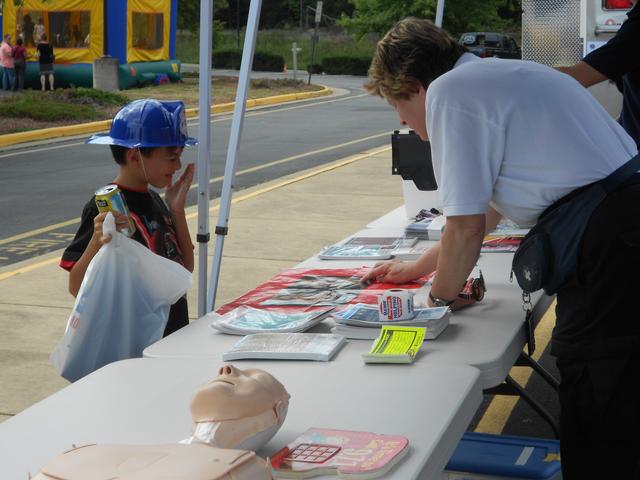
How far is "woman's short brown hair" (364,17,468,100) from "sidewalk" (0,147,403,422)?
2831 mm

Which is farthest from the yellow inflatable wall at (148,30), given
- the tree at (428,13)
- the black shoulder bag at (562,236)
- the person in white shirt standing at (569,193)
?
the black shoulder bag at (562,236)

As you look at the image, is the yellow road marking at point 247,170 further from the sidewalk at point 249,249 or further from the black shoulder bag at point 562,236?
the black shoulder bag at point 562,236

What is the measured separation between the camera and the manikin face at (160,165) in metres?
3.86

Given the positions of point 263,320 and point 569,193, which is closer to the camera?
point 569,193

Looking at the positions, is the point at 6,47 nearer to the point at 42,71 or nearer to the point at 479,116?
the point at 42,71

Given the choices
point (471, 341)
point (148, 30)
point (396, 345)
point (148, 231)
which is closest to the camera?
point (396, 345)

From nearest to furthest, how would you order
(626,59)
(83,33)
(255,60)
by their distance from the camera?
(626,59) → (83,33) → (255,60)

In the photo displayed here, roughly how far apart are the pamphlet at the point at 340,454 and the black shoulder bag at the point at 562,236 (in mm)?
804

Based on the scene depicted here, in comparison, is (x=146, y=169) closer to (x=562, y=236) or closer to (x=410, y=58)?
(x=410, y=58)

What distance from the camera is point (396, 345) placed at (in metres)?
3.01

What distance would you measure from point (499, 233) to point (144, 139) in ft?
6.12

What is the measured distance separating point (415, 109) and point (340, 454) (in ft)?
4.24

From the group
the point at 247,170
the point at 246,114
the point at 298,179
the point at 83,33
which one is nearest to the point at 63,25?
the point at 83,33

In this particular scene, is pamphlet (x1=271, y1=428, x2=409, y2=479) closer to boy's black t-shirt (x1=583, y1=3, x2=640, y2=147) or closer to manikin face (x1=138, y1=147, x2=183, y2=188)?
manikin face (x1=138, y1=147, x2=183, y2=188)
